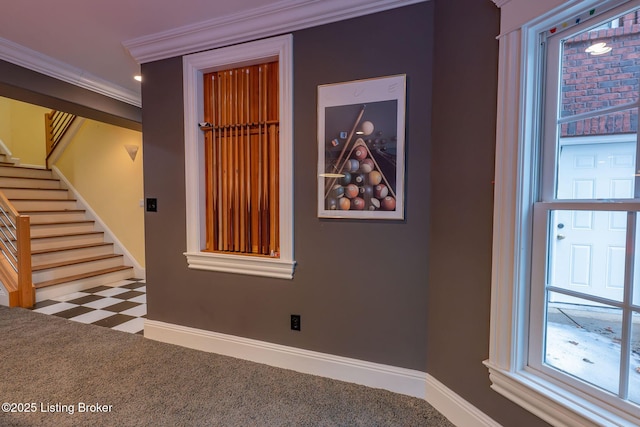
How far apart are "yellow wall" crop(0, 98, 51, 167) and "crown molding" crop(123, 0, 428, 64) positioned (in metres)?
4.37

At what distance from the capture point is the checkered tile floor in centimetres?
263

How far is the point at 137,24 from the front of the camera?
1.89 m

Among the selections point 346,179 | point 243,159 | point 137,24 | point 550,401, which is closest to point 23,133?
point 137,24

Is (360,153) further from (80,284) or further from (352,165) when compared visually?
(80,284)

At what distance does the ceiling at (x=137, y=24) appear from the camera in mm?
1673

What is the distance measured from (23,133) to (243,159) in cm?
552

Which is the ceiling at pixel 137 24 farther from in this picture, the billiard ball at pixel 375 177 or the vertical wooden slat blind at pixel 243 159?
the billiard ball at pixel 375 177

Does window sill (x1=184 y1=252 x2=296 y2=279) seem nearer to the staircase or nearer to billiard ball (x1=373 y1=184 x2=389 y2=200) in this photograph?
billiard ball (x1=373 y1=184 x2=389 y2=200)

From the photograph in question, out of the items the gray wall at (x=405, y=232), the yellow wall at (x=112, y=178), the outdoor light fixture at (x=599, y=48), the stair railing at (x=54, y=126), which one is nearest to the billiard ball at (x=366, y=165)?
the gray wall at (x=405, y=232)

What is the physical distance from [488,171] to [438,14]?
2.80 feet

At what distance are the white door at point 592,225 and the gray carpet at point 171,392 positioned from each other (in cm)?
94

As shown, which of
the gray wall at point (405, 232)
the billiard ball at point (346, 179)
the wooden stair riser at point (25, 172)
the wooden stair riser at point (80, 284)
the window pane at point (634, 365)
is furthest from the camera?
the wooden stair riser at point (25, 172)

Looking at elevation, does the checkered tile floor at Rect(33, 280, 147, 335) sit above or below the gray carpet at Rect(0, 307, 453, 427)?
below

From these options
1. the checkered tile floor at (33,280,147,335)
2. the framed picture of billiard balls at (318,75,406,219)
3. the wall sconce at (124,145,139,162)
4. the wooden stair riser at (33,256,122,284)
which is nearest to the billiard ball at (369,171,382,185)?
the framed picture of billiard balls at (318,75,406,219)
